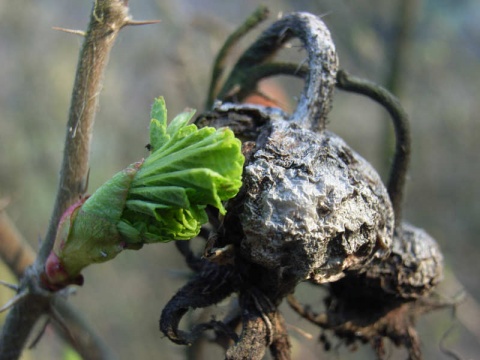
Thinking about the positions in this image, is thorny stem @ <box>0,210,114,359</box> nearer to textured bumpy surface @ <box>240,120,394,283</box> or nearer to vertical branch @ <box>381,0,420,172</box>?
textured bumpy surface @ <box>240,120,394,283</box>

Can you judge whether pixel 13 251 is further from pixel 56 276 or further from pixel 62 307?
pixel 56 276

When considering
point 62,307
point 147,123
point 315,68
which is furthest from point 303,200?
point 147,123

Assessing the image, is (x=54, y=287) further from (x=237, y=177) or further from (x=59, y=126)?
(x=59, y=126)

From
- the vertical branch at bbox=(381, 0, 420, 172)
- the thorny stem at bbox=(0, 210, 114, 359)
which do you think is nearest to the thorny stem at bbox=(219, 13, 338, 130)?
the thorny stem at bbox=(0, 210, 114, 359)

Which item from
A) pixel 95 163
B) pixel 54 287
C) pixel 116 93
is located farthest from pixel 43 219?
pixel 54 287

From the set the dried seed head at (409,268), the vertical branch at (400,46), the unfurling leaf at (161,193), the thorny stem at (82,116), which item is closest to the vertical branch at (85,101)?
the thorny stem at (82,116)

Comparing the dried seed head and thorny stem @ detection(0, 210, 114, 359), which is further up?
the dried seed head
